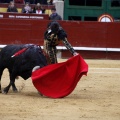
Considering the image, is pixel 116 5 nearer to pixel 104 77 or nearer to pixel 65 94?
pixel 104 77

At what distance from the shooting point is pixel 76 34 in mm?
18641

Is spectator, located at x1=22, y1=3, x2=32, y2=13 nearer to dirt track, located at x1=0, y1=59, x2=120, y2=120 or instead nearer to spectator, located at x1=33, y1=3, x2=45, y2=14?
spectator, located at x1=33, y1=3, x2=45, y2=14

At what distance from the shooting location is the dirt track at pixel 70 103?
27.4 feet

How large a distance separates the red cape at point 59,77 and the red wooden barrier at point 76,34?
808cm

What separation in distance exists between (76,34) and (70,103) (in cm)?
915

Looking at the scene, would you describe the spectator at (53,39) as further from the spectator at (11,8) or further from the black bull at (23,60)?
the spectator at (11,8)

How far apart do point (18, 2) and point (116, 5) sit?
3.59 metres

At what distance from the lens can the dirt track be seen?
27.4ft

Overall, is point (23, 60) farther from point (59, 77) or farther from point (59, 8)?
point (59, 8)

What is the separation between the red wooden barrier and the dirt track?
539 centimetres

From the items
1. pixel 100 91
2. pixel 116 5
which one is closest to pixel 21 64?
pixel 100 91

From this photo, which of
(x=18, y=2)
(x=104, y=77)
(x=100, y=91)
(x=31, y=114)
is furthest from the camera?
(x=18, y=2)

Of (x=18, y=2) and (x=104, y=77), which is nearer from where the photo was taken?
(x=104, y=77)

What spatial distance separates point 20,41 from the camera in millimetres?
18703
